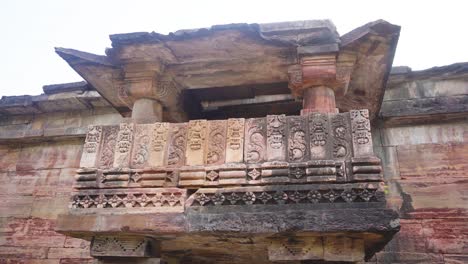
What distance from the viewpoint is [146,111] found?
468 centimetres

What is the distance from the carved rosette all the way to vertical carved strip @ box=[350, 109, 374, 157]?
2008 millimetres

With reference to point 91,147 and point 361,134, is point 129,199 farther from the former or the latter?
point 361,134

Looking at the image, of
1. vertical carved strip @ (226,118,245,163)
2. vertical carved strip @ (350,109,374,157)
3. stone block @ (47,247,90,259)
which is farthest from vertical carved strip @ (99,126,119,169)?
stone block @ (47,247,90,259)

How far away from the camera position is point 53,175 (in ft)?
24.1

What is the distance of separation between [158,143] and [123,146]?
364 mm

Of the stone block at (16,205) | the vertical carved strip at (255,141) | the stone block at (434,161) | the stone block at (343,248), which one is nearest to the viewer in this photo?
the stone block at (343,248)

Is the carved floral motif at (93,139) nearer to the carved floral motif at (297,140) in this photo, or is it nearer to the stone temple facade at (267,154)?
the stone temple facade at (267,154)


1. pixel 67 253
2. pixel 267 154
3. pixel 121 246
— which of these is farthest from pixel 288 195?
pixel 67 253

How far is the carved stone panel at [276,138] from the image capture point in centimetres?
387

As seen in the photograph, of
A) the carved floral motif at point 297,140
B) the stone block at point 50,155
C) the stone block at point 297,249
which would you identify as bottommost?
the stone block at point 297,249

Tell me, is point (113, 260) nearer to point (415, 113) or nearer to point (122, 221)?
point (122, 221)

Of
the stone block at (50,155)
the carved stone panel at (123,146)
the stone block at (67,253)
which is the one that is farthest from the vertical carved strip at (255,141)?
the stone block at (50,155)

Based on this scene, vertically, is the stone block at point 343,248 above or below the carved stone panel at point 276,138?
below

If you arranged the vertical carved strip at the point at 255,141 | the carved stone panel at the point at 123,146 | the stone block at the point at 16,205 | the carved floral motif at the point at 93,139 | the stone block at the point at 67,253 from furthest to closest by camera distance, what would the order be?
the stone block at the point at 16,205
the stone block at the point at 67,253
the carved floral motif at the point at 93,139
the carved stone panel at the point at 123,146
the vertical carved strip at the point at 255,141
